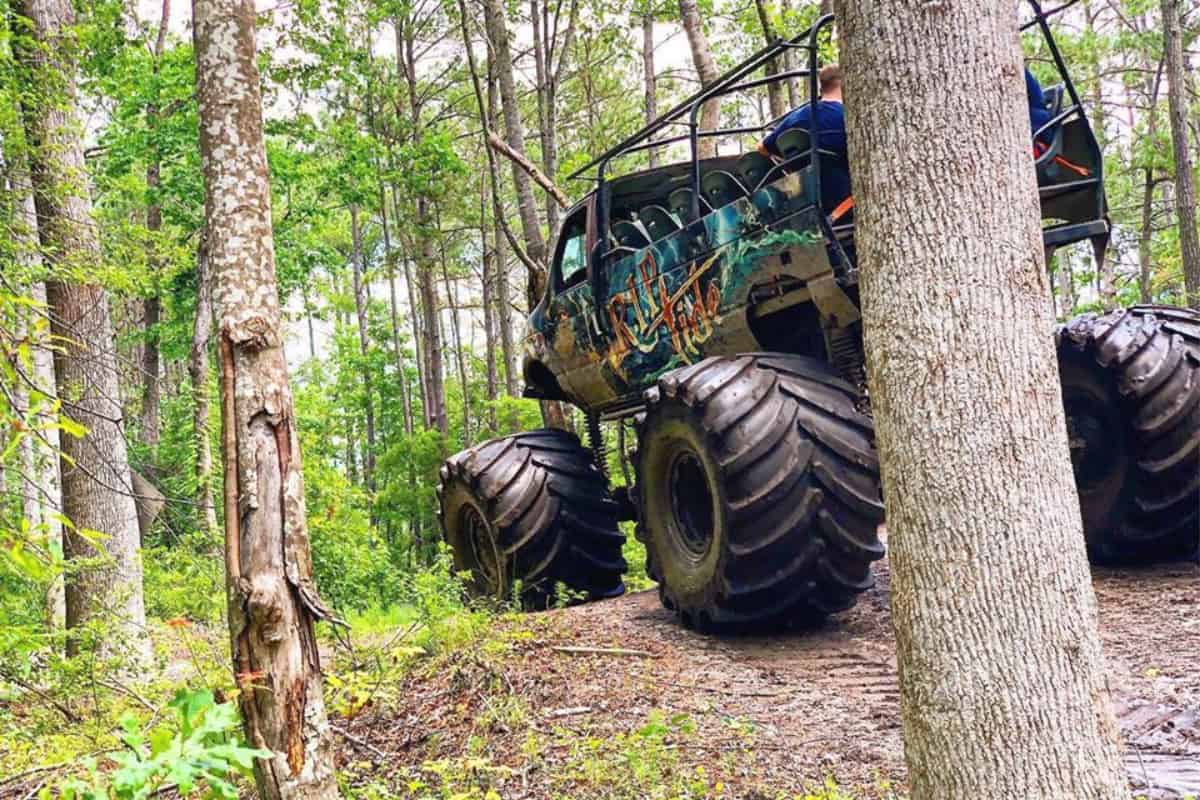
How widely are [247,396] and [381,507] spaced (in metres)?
16.6

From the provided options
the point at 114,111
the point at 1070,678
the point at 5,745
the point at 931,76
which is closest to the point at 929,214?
the point at 931,76

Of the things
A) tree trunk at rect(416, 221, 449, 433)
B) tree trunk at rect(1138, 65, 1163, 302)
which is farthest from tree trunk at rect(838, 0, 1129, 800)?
tree trunk at rect(416, 221, 449, 433)

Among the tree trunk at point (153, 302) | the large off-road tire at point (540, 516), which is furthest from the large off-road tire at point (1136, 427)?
the tree trunk at point (153, 302)

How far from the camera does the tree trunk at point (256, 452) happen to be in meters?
3.48

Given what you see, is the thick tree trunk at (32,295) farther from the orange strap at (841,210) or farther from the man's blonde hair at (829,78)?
the man's blonde hair at (829,78)

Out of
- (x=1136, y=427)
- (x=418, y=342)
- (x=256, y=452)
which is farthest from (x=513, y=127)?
(x=418, y=342)

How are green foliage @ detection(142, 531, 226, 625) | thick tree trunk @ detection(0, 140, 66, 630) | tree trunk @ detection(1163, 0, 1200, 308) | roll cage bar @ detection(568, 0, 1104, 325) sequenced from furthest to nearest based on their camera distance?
tree trunk @ detection(1163, 0, 1200, 308) → thick tree trunk @ detection(0, 140, 66, 630) → green foliage @ detection(142, 531, 226, 625) → roll cage bar @ detection(568, 0, 1104, 325)

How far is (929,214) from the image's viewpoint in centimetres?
239

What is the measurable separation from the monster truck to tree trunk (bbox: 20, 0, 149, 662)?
3528 millimetres

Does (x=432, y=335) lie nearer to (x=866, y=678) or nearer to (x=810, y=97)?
(x=810, y=97)

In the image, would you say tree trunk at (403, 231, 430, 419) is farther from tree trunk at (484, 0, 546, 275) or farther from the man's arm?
the man's arm

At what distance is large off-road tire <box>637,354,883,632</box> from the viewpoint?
15.4ft

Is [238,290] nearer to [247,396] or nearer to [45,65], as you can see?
[247,396]

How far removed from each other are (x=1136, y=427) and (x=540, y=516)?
3.99 meters
